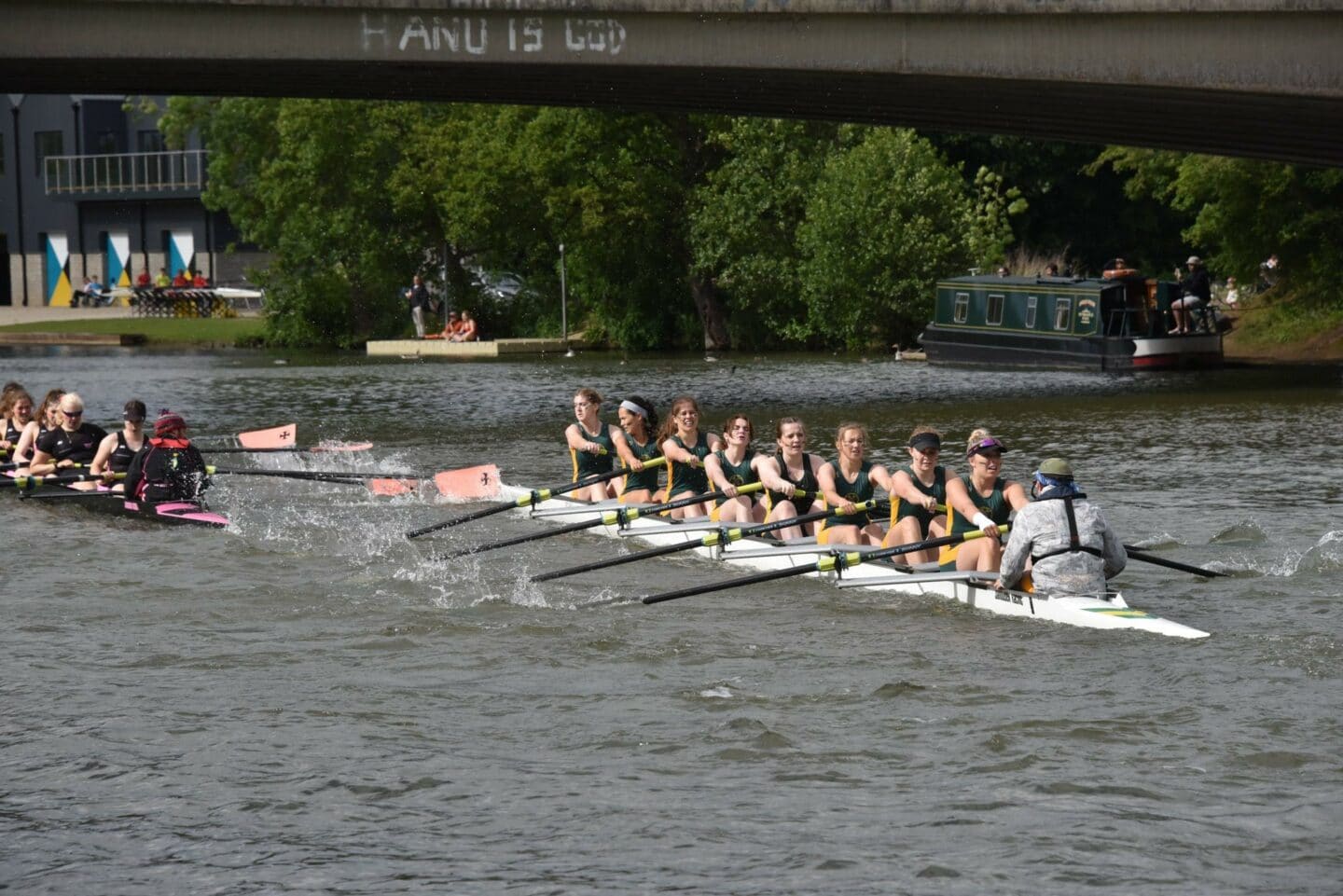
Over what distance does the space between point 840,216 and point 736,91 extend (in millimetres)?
20417

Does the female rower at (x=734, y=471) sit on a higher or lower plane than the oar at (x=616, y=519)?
higher

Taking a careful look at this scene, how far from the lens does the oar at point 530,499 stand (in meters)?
19.4

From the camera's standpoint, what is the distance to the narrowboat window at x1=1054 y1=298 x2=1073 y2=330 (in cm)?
4194

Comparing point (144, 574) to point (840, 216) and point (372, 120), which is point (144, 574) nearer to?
point (840, 216)

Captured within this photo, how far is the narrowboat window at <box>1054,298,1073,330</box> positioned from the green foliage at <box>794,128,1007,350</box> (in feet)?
24.8

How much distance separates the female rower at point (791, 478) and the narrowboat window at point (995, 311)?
27031 millimetres

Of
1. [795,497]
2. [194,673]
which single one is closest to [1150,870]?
[194,673]

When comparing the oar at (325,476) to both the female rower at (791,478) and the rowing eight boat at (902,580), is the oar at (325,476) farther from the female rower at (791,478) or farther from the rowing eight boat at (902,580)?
the female rower at (791,478)

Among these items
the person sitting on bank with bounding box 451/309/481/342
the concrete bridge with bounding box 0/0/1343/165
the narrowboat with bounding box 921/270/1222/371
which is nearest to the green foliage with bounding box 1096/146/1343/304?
the narrowboat with bounding box 921/270/1222/371

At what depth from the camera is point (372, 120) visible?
196ft

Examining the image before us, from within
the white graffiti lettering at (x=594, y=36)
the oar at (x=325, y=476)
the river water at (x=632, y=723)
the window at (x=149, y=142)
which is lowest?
the river water at (x=632, y=723)

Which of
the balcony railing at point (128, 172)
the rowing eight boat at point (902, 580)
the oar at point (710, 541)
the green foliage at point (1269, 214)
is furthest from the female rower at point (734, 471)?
the balcony railing at point (128, 172)

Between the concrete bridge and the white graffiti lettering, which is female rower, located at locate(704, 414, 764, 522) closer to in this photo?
the concrete bridge

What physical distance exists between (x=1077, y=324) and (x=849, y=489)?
26342mm
